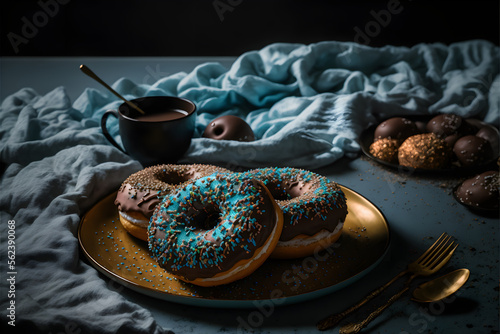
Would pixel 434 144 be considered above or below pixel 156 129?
below

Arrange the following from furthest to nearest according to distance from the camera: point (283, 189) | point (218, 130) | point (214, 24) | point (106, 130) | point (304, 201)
A: point (214, 24), point (218, 130), point (106, 130), point (283, 189), point (304, 201)

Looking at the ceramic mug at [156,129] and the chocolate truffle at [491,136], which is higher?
the ceramic mug at [156,129]

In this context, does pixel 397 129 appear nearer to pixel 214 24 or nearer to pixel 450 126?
pixel 450 126

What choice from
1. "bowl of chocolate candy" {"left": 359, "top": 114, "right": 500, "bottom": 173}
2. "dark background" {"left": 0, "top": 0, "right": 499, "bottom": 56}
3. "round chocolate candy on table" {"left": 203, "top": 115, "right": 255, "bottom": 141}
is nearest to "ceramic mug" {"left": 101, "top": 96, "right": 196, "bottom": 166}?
"round chocolate candy on table" {"left": 203, "top": 115, "right": 255, "bottom": 141}

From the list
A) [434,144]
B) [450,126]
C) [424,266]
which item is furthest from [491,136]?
→ [424,266]

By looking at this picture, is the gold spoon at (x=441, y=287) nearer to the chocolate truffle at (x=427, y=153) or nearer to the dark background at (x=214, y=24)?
the chocolate truffle at (x=427, y=153)


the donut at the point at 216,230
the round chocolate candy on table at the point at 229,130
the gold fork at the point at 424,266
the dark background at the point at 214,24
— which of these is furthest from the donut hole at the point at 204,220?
the dark background at the point at 214,24

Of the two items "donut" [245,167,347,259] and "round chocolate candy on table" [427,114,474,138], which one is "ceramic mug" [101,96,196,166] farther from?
"round chocolate candy on table" [427,114,474,138]
